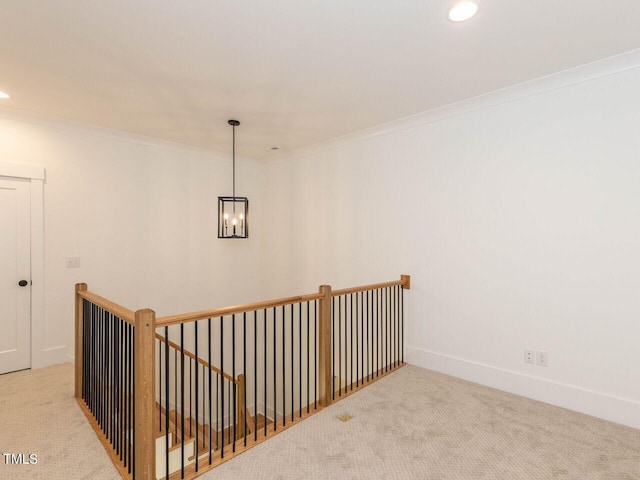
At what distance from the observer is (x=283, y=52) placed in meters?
2.37

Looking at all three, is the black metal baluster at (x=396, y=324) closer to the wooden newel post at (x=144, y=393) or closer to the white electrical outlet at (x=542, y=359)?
the white electrical outlet at (x=542, y=359)

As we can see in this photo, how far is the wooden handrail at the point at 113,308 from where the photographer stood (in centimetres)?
182

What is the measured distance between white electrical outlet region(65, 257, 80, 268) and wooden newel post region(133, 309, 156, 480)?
2.67 metres

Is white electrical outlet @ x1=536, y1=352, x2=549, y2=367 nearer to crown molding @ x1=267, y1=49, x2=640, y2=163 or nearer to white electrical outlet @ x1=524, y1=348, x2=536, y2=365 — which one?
white electrical outlet @ x1=524, y1=348, x2=536, y2=365

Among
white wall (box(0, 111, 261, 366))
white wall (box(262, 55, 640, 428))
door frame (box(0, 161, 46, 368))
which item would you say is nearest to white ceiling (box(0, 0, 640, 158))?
white wall (box(262, 55, 640, 428))

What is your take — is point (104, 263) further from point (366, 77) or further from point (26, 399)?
point (366, 77)

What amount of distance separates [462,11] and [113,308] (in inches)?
104

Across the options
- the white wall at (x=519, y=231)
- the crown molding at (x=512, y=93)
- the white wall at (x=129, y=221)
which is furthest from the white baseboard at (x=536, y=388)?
the white wall at (x=129, y=221)

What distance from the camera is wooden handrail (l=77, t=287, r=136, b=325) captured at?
1.82 metres

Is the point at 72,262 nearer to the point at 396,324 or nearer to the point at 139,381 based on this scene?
the point at 139,381

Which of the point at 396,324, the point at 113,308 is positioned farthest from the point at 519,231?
the point at 113,308

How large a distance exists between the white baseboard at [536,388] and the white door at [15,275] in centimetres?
392

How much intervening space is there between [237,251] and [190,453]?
9.73ft

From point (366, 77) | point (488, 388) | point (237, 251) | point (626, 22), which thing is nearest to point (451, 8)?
point (366, 77)
